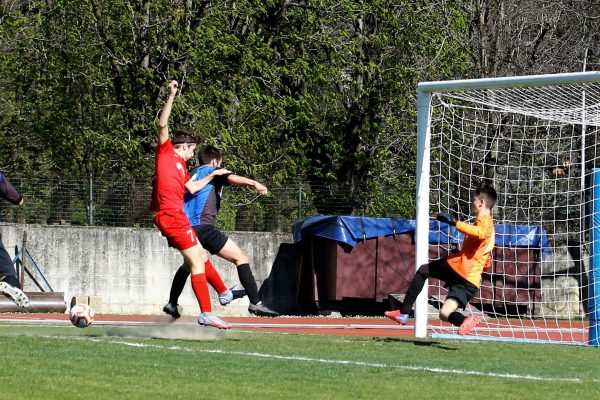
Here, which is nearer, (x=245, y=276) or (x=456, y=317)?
(x=456, y=317)

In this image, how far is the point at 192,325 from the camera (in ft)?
41.3

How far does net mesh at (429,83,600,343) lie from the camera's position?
60.4ft

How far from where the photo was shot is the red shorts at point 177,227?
36.2ft

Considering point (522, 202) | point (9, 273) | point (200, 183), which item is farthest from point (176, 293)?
point (522, 202)

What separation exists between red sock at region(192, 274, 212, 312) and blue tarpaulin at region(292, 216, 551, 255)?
1071 centimetres

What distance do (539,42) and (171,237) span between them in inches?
767

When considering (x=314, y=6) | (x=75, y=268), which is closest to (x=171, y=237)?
A: (x=75, y=268)

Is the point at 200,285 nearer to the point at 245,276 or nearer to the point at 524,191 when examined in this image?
the point at 245,276

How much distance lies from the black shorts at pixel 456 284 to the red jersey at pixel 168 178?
8.69 ft

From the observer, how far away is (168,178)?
11062 millimetres

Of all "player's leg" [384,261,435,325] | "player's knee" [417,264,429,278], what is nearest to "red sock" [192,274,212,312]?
"player's leg" [384,261,435,325]

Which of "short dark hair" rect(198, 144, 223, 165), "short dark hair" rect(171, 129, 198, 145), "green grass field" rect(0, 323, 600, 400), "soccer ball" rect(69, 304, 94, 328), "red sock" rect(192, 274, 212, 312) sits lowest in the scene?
"green grass field" rect(0, 323, 600, 400)

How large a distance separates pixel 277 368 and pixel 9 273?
3855 millimetres

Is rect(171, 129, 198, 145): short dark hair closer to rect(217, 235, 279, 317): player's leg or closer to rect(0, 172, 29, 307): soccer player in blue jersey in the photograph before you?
rect(217, 235, 279, 317): player's leg
